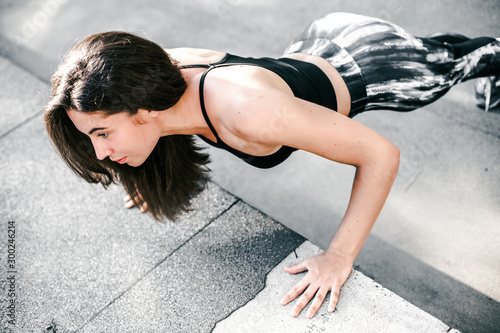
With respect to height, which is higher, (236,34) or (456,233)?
(236,34)

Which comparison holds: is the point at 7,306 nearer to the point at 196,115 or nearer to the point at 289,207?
the point at 196,115

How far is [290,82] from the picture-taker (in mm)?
1709

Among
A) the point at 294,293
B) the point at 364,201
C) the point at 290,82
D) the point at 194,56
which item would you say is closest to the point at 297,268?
the point at 294,293

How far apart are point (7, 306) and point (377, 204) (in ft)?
5.51

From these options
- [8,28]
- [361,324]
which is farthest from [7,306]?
[8,28]

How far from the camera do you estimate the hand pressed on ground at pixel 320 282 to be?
1628 mm

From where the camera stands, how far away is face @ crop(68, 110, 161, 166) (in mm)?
1517

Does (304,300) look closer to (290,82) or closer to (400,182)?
(290,82)

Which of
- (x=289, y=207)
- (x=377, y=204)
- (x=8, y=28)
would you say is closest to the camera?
(x=377, y=204)

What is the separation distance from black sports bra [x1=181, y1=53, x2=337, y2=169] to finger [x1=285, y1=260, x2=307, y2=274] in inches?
17.6

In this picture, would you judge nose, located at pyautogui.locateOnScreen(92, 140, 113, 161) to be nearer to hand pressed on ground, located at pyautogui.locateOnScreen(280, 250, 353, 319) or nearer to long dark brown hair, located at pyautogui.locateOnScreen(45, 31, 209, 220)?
long dark brown hair, located at pyautogui.locateOnScreen(45, 31, 209, 220)

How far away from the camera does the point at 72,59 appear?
1508 mm

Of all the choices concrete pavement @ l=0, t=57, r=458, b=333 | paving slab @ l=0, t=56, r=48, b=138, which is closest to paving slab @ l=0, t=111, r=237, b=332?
concrete pavement @ l=0, t=57, r=458, b=333

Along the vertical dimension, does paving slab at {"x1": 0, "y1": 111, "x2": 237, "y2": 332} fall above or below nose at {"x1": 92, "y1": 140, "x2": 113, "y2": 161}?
below
